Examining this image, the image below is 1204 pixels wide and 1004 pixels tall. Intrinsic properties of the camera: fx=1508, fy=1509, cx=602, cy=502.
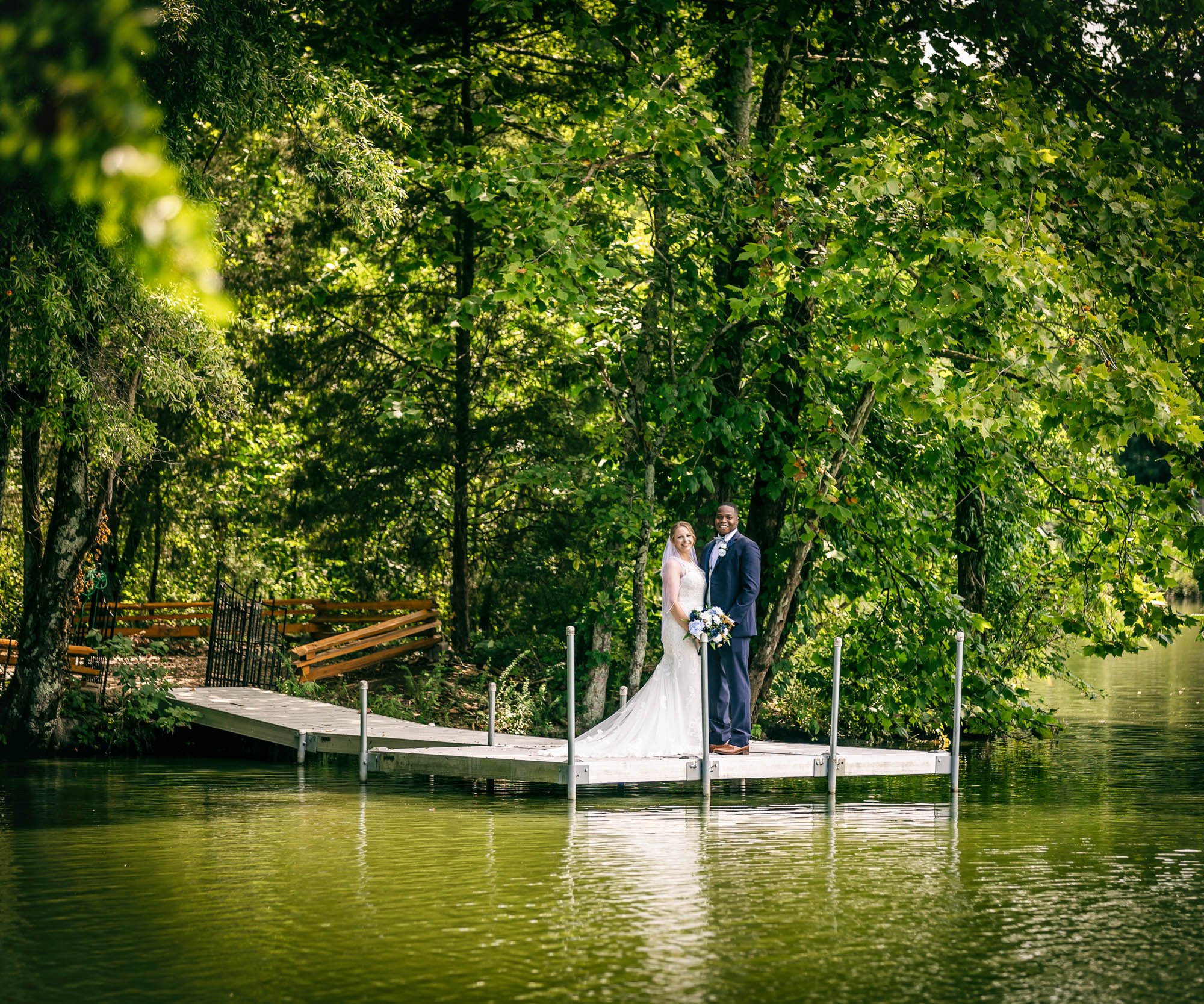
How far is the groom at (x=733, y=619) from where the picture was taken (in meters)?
15.3

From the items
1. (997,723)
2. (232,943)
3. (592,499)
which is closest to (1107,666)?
(997,723)

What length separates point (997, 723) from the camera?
21531mm

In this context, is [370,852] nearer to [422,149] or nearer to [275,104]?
[275,104]

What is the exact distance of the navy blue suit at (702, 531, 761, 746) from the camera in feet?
50.1

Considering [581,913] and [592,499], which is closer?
[581,913]

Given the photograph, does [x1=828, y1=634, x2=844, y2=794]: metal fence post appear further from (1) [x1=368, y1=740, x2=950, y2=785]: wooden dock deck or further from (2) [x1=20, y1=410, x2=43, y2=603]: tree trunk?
(2) [x1=20, y1=410, x2=43, y2=603]: tree trunk

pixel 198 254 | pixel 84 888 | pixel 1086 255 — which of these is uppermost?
pixel 1086 255

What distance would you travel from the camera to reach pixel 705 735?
1458cm

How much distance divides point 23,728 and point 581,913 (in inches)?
519

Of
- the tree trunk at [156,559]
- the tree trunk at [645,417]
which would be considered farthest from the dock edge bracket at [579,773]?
the tree trunk at [156,559]

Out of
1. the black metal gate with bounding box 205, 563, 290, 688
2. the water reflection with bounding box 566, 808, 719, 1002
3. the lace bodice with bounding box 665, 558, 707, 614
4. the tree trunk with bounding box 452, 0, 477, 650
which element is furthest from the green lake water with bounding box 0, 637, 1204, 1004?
the tree trunk with bounding box 452, 0, 477, 650

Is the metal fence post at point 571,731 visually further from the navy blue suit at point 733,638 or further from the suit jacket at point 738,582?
the suit jacket at point 738,582

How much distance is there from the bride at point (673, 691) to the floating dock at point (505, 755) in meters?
0.34

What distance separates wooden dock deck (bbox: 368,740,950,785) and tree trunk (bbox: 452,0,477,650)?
1050 centimetres
